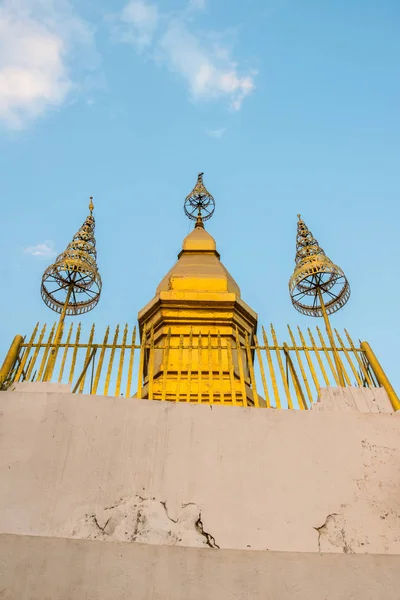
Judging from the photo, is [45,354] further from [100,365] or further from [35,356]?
[100,365]

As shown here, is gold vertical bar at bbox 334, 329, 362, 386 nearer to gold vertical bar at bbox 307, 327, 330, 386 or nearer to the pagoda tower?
gold vertical bar at bbox 307, 327, 330, 386

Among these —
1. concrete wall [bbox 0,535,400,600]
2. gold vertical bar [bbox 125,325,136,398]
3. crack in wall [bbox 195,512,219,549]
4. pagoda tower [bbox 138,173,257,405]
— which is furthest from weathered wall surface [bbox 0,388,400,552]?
pagoda tower [bbox 138,173,257,405]

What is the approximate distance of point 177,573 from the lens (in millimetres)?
3643

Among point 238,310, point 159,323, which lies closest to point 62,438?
point 159,323

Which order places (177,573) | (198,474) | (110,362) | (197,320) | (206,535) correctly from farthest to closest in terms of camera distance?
→ (197,320) < (110,362) < (198,474) < (206,535) < (177,573)

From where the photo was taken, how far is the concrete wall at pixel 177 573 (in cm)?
355

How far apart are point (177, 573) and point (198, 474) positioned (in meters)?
1.19

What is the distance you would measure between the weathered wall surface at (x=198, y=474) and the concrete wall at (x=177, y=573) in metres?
0.66

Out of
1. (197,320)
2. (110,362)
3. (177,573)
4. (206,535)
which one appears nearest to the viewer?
(177,573)

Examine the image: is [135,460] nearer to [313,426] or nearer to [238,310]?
[313,426]

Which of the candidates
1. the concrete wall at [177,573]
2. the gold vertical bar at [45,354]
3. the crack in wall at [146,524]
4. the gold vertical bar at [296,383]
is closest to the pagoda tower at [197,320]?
the gold vertical bar at [296,383]

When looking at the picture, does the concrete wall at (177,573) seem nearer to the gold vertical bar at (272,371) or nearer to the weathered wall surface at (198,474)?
the weathered wall surface at (198,474)

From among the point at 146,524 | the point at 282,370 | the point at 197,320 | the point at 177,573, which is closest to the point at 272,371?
the point at 282,370

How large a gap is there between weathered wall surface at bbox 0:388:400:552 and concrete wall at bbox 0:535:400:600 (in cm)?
66
